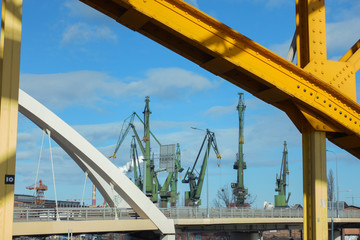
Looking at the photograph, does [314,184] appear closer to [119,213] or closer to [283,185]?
[119,213]

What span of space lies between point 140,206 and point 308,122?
2533 centimetres

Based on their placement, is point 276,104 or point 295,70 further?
point 276,104

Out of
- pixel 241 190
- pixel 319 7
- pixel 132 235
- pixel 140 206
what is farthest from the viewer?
pixel 241 190

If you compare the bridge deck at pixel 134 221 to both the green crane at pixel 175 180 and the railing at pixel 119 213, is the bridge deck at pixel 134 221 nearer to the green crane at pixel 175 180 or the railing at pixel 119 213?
the railing at pixel 119 213

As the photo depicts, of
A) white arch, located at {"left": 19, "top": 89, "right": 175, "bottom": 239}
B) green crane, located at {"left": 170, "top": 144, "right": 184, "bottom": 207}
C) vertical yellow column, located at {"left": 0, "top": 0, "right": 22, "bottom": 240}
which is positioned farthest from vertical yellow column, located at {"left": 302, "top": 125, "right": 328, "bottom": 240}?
green crane, located at {"left": 170, "top": 144, "right": 184, "bottom": 207}

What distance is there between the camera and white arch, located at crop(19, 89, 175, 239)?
33.0m

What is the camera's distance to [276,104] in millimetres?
11664

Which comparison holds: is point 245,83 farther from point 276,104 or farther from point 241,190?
point 241,190

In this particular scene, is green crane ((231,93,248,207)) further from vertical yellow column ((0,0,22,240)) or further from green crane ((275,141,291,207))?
vertical yellow column ((0,0,22,240))

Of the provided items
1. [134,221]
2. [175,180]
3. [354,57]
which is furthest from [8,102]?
[175,180]

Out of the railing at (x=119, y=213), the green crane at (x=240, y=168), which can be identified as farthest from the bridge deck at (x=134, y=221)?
the green crane at (x=240, y=168)

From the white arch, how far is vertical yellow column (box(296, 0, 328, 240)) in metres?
24.1

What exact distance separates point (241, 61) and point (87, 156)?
81.4 feet

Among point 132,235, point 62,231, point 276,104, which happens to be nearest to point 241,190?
point 132,235
